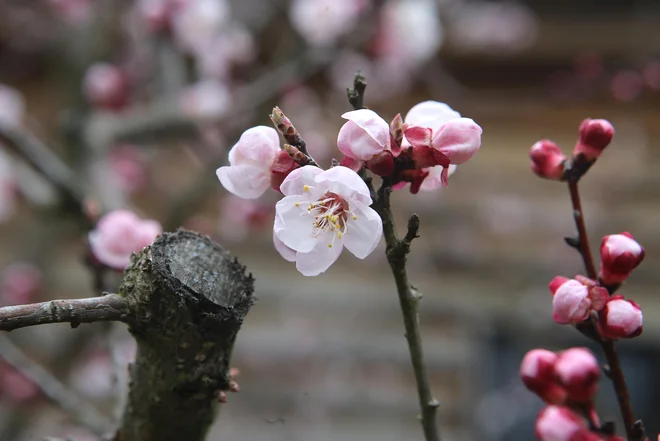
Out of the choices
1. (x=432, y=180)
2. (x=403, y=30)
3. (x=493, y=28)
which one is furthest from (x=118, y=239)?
(x=493, y=28)

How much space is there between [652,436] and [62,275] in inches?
91.6

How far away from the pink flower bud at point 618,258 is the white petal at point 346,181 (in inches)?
7.8

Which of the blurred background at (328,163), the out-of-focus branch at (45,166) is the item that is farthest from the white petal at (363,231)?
the blurred background at (328,163)

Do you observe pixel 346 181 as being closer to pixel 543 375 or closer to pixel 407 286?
pixel 407 286

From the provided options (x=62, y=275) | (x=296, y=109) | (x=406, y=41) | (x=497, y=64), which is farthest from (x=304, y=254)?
(x=497, y=64)

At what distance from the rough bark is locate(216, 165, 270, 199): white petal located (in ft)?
0.17

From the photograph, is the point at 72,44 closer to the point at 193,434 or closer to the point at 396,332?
the point at 396,332

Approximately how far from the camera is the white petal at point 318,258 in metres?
0.43

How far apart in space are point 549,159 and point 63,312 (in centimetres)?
39

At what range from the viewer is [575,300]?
45cm

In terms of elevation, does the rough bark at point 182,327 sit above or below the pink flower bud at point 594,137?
below

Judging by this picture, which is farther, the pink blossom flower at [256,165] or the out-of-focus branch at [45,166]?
the out-of-focus branch at [45,166]

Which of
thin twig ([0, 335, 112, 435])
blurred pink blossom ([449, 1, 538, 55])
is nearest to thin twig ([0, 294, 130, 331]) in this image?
thin twig ([0, 335, 112, 435])

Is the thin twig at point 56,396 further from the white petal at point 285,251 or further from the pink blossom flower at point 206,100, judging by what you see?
the pink blossom flower at point 206,100
